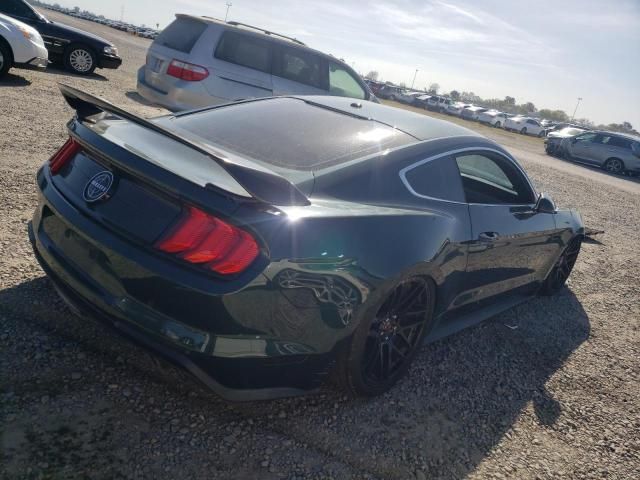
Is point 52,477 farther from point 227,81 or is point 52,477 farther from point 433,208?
point 227,81

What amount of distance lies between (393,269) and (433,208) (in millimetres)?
596

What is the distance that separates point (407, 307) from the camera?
2959 millimetres

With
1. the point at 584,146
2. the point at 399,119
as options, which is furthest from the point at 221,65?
the point at 584,146

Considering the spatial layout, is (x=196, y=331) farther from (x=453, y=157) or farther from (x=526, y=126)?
(x=526, y=126)

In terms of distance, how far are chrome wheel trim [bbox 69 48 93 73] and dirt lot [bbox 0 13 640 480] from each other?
31.2 ft

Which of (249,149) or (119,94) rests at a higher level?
(249,149)

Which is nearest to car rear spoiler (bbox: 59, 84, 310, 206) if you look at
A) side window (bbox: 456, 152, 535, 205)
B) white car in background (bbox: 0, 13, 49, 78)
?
side window (bbox: 456, 152, 535, 205)

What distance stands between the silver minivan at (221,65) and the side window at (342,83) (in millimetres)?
165

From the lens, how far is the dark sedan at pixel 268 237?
2.12 m

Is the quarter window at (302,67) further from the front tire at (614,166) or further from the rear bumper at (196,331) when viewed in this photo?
the front tire at (614,166)

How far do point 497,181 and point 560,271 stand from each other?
1579mm

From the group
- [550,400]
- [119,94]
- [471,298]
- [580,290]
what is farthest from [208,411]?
[119,94]

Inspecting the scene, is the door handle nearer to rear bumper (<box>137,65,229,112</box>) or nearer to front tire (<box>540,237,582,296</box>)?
front tire (<box>540,237,582,296</box>)

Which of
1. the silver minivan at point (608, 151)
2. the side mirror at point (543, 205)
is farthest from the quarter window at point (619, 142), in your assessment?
the side mirror at point (543, 205)
